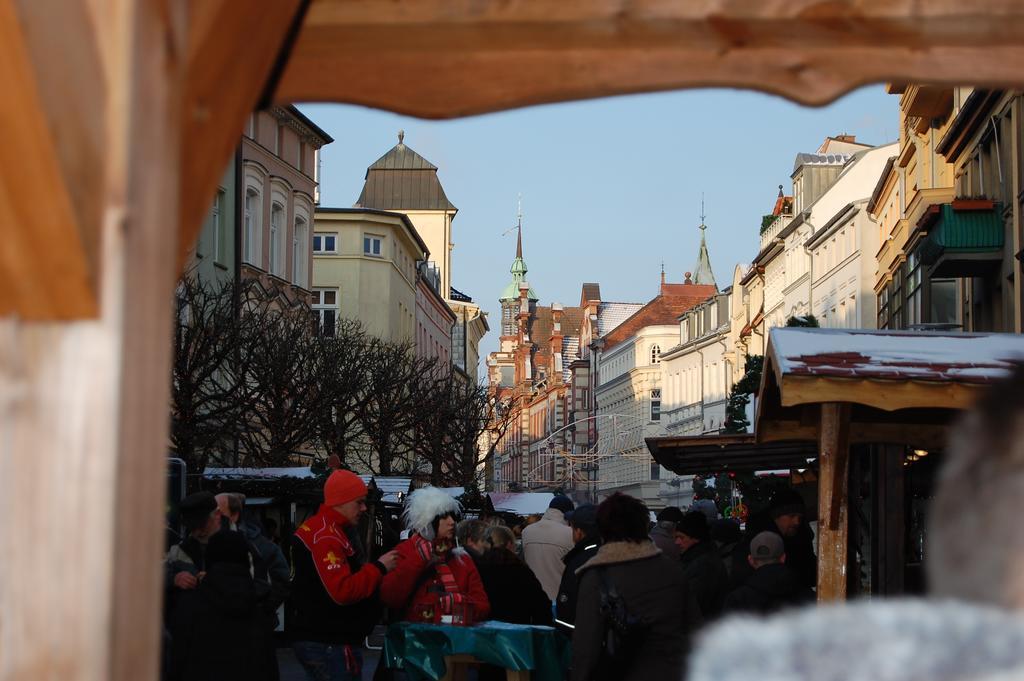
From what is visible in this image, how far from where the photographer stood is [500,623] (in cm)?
1032

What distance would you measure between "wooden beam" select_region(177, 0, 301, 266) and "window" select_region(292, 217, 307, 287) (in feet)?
155

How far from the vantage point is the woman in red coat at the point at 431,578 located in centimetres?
988

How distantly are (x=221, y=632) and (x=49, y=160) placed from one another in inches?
276

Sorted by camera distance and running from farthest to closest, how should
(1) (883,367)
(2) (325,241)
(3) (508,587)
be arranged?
1. (2) (325,241)
2. (3) (508,587)
3. (1) (883,367)

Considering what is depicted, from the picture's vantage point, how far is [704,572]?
10.9 metres

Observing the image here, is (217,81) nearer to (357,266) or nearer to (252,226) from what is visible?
(252,226)

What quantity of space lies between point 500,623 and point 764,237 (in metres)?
70.4

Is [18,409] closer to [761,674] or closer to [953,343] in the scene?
[761,674]

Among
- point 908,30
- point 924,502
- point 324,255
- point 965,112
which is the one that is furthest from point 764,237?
point 908,30

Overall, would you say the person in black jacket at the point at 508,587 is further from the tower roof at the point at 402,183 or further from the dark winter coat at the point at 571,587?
the tower roof at the point at 402,183

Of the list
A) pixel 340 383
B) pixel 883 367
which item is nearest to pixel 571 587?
pixel 883 367

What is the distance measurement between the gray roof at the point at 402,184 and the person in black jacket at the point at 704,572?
293 feet

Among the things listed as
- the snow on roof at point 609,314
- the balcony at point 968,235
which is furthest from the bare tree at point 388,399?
the snow on roof at point 609,314

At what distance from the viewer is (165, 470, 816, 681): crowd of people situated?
24.6 ft
